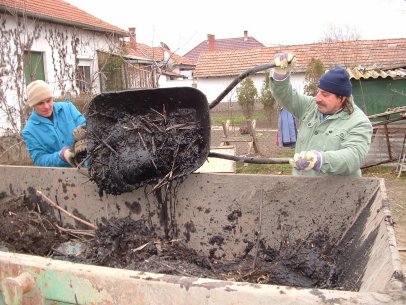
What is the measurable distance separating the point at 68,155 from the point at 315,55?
68.1 ft

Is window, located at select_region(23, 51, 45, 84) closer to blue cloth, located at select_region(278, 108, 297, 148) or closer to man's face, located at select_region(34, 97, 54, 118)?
blue cloth, located at select_region(278, 108, 297, 148)

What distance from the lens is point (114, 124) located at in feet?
9.66

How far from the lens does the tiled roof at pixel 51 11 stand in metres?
8.19

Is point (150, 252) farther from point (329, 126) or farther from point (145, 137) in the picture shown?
point (329, 126)

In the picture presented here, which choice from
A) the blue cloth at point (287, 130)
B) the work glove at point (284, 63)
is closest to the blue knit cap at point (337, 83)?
the work glove at point (284, 63)

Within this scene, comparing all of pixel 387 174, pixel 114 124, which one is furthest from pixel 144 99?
pixel 387 174

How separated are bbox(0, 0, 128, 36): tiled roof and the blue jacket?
545cm

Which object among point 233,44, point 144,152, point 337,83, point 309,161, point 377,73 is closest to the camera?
point 309,161

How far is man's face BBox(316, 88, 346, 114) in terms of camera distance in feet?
8.07

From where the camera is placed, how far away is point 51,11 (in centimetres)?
1062

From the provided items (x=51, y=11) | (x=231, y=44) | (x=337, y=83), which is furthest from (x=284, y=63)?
(x=231, y=44)

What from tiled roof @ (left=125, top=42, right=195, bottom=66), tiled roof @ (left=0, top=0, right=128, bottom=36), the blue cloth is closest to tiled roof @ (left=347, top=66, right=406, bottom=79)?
the blue cloth

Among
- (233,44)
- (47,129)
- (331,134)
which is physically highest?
(233,44)

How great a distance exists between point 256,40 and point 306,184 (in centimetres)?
4312
